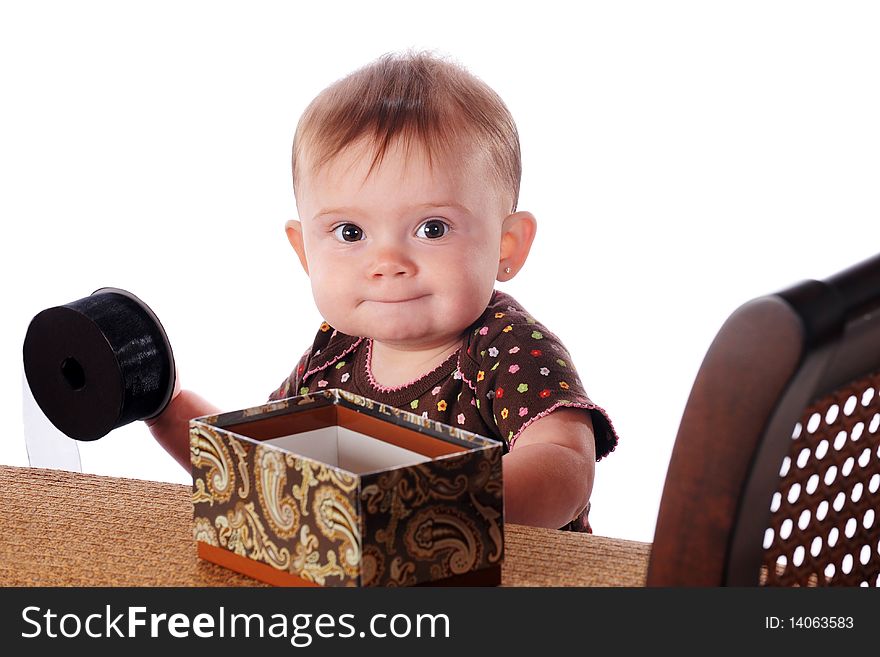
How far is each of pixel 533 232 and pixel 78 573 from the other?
66 cm

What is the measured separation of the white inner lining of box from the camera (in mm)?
734

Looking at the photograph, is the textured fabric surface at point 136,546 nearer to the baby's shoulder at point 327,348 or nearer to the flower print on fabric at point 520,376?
the flower print on fabric at point 520,376

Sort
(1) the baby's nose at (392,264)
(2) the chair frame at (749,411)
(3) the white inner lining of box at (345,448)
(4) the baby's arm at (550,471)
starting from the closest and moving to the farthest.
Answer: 1. (2) the chair frame at (749,411)
2. (3) the white inner lining of box at (345,448)
3. (4) the baby's arm at (550,471)
4. (1) the baby's nose at (392,264)

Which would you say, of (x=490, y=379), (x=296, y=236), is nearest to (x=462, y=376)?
(x=490, y=379)

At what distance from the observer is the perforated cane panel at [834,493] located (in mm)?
563

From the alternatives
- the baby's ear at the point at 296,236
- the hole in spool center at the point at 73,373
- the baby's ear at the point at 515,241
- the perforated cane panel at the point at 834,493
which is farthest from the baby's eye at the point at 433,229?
the perforated cane panel at the point at 834,493

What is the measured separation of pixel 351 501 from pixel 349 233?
0.55m

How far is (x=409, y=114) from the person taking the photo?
1.10m

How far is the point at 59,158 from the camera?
289cm

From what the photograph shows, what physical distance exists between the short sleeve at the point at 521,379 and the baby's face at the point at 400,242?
5 centimetres

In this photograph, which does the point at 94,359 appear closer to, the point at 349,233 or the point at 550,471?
the point at 349,233

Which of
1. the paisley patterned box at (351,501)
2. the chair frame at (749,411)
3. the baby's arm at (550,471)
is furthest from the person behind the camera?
the baby's arm at (550,471)

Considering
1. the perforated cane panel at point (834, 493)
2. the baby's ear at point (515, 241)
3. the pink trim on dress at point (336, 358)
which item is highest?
the baby's ear at point (515, 241)

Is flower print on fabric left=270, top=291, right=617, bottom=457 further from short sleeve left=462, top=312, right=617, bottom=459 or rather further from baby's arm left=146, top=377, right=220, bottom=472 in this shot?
baby's arm left=146, top=377, right=220, bottom=472
